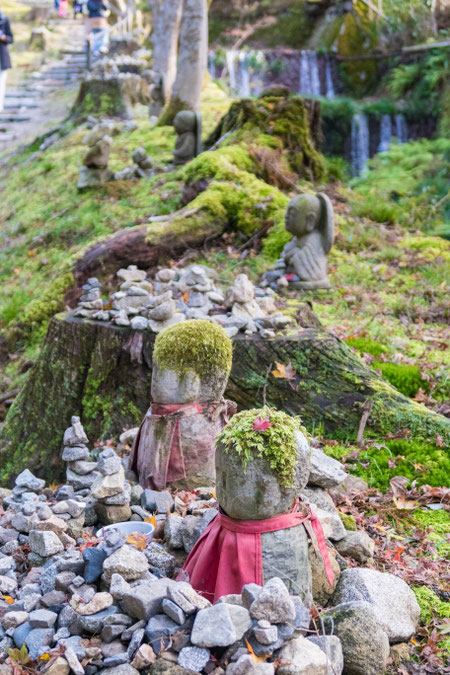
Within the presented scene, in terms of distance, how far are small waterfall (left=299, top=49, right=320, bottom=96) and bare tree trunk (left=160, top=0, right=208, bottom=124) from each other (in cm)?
937

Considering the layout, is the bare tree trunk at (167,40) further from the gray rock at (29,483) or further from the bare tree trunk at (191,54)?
the gray rock at (29,483)

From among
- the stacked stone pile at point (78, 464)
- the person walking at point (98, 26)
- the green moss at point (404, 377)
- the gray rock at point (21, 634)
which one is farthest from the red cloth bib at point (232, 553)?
the person walking at point (98, 26)

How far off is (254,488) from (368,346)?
4053 mm

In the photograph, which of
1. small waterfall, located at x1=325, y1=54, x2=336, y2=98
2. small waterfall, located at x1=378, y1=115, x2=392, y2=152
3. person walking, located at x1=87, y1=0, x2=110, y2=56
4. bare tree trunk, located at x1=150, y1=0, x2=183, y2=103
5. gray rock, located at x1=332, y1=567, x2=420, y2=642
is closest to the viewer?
gray rock, located at x1=332, y1=567, x2=420, y2=642

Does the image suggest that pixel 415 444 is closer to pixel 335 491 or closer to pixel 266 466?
pixel 335 491

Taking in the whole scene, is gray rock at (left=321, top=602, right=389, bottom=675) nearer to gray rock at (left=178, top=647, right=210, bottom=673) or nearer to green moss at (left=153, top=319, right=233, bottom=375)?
gray rock at (left=178, top=647, right=210, bottom=673)

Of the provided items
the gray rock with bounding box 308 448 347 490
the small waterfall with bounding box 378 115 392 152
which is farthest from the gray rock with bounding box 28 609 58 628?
the small waterfall with bounding box 378 115 392 152

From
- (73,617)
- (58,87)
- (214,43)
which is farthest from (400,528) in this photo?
(214,43)

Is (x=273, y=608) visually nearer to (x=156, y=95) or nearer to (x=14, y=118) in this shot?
(x=156, y=95)

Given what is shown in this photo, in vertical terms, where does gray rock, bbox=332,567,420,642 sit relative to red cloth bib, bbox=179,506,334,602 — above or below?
below

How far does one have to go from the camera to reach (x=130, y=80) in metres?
16.5

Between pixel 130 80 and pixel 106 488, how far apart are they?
593 inches

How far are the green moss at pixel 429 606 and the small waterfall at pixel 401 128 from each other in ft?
56.6

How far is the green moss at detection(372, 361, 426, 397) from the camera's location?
577 cm
